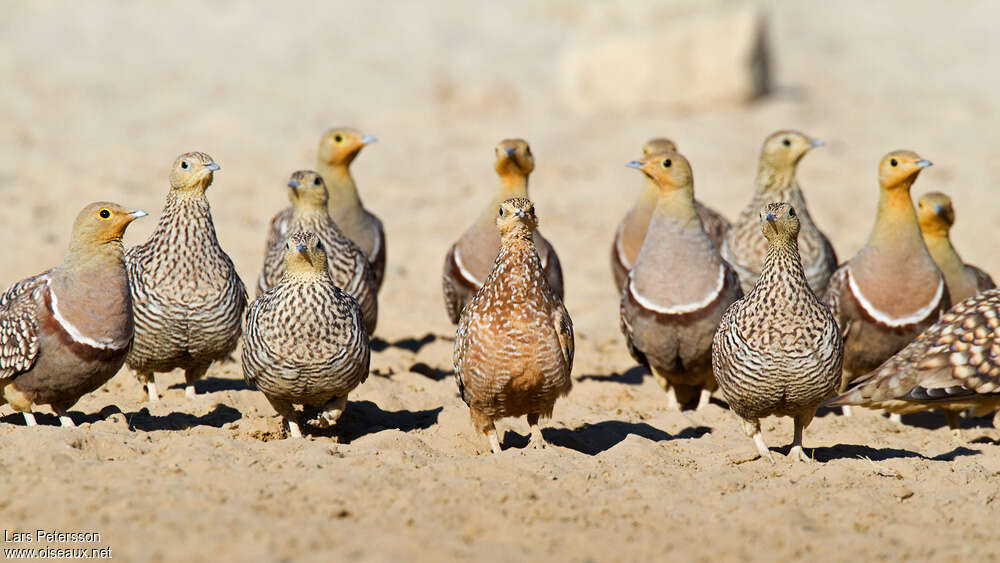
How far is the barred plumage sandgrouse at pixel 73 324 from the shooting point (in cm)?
661

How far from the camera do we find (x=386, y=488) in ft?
17.7

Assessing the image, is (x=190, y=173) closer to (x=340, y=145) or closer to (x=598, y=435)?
(x=340, y=145)

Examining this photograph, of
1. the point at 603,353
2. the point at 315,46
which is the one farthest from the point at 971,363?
the point at 315,46

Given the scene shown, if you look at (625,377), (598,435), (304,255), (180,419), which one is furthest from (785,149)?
(180,419)

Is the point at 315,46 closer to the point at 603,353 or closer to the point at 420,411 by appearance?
the point at 603,353

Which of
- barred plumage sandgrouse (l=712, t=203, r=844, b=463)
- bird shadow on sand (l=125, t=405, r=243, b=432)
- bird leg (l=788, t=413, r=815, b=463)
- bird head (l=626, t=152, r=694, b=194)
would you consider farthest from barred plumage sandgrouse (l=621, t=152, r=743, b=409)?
bird shadow on sand (l=125, t=405, r=243, b=432)

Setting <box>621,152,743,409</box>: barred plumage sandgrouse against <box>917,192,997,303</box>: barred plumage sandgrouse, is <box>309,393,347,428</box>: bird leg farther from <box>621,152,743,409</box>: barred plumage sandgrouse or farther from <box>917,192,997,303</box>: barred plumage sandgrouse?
<box>917,192,997,303</box>: barred plumage sandgrouse

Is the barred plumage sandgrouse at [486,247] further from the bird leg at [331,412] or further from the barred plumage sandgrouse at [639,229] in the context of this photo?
the bird leg at [331,412]

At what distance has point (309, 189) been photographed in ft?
28.4

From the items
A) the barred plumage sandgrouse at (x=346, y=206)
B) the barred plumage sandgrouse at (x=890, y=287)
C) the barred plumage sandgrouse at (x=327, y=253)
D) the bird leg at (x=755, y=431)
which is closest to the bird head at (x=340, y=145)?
the barred plumage sandgrouse at (x=346, y=206)

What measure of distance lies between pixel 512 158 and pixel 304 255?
271cm

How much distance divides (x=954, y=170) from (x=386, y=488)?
11.4m

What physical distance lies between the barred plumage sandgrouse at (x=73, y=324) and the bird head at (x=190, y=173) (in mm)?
902

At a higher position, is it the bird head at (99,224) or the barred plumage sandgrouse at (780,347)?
the bird head at (99,224)
